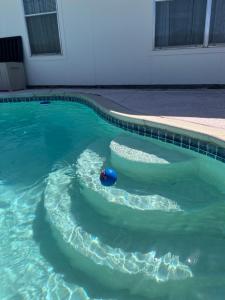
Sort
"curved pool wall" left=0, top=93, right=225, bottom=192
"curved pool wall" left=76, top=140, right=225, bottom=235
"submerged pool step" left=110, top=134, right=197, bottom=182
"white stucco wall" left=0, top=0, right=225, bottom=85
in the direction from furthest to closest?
1. "white stucco wall" left=0, top=0, right=225, bottom=85
2. "submerged pool step" left=110, top=134, right=197, bottom=182
3. "curved pool wall" left=0, top=93, right=225, bottom=192
4. "curved pool wall" left=76, top=140, right=225, bottom=235

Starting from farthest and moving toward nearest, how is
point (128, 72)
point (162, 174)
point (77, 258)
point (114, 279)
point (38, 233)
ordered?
point (128, 72) → point (162, 174) → point (38, 233) → point (77, 258) → point (114, 279)

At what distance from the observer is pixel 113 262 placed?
1985 mm

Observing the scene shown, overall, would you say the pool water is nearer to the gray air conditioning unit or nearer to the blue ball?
the blue ball

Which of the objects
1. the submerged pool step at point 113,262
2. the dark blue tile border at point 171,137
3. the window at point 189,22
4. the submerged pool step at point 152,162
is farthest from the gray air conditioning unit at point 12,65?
the submerged pool step at point 113,262

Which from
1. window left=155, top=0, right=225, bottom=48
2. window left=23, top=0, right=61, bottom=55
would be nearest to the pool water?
window left=155, top=0, right=225, bottom=48

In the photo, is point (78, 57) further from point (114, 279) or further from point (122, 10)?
point (114, 279)

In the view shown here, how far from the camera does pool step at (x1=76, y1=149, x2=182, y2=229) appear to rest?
2305mm

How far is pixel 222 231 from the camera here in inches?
Result: 87.6

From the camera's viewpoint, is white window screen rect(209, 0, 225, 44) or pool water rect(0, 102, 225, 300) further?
white window screen rect(209, 0, 225, 44)

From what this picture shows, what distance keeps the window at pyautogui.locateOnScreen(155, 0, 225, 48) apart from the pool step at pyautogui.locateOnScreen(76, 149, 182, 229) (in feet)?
15.2

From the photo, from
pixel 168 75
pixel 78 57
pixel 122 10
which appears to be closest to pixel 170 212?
pixel 168 75

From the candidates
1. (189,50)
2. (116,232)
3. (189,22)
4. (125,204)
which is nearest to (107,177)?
(125,204)

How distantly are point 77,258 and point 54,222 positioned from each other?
0.46 m

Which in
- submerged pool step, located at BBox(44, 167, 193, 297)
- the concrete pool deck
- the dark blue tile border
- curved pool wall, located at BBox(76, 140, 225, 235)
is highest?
the concrete pool deck
